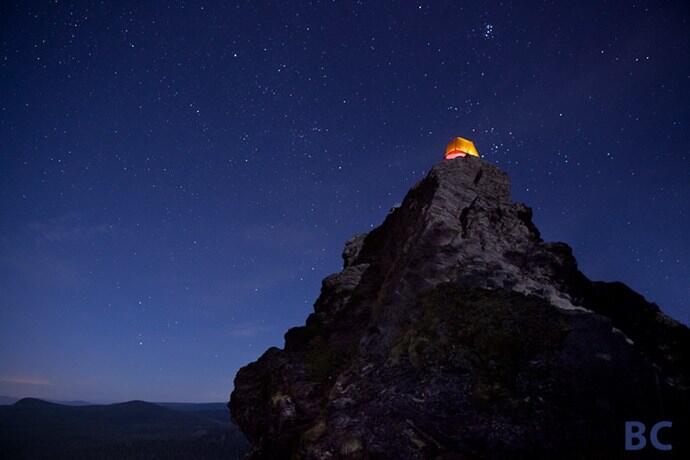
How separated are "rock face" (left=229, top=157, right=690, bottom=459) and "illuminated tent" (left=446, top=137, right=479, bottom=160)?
37.9 feet

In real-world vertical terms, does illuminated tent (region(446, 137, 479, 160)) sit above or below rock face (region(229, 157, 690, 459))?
above

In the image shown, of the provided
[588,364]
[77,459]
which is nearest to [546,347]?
[588,364]

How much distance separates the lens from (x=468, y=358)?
1431 centimetres

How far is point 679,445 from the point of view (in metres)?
11.4

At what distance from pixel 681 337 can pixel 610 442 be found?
9.81m

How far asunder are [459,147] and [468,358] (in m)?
25.9

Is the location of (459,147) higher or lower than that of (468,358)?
higher

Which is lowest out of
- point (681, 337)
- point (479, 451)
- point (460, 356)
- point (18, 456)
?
point (18, 456)

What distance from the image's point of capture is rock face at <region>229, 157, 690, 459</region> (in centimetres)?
1194

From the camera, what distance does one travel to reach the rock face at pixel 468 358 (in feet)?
39.2

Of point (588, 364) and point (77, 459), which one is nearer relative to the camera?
point (588, 364)

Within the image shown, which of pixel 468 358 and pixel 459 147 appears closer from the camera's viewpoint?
pixel 468 358

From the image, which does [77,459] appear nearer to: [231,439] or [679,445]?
[231,439]

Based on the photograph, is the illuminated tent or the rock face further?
the illuminated tent
